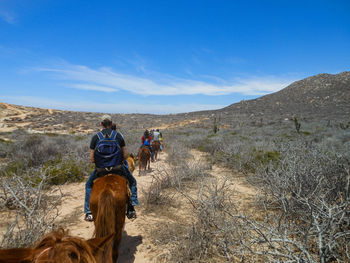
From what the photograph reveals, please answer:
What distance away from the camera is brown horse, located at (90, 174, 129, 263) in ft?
8.49

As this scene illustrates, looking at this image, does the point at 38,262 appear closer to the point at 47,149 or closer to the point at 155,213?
the point at 155,213

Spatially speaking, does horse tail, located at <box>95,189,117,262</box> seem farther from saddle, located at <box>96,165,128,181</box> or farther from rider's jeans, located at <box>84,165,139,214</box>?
rider's jeans, located at <box>84,165,139,214</box>

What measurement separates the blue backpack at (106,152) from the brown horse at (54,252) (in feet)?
7.08

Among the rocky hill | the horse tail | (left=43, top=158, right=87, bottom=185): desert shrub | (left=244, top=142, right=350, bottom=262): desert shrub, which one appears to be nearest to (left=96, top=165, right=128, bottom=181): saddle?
the horse tail

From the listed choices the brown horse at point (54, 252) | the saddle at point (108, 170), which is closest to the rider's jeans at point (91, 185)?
the saddle at point (108, 170)

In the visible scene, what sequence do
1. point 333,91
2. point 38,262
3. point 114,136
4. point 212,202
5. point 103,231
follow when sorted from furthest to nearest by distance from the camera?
1. point 333,91
2. point 114,136
3. point 212,202
4. point 103,231
5. point 38,262

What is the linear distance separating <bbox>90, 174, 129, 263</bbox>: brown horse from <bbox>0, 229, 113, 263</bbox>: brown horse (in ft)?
4.70

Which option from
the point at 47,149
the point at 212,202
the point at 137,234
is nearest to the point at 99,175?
the point at 137,234

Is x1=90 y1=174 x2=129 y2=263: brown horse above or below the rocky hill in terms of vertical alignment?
below

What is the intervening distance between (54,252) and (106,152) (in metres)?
2.31

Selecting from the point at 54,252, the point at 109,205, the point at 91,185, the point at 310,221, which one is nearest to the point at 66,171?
the point at 91,185

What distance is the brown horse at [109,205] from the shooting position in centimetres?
259

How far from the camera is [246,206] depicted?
5199 millimetres

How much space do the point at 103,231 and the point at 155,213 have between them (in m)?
2.51
